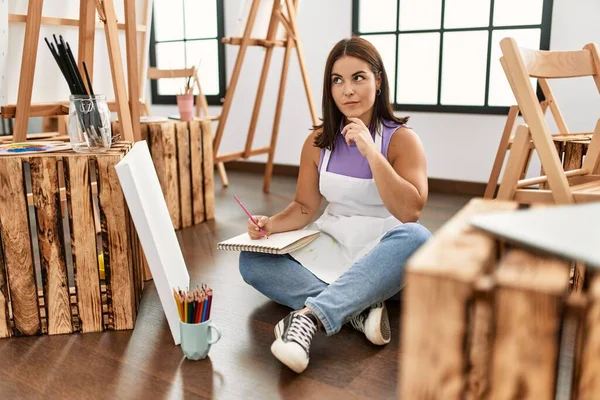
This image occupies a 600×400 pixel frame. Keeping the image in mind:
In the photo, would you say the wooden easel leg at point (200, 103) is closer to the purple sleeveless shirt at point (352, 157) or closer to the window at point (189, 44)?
the window at point (189, 44)

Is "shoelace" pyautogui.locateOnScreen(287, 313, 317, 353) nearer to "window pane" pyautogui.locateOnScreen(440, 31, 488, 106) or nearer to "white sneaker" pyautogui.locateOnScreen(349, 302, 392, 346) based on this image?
"white sneaker" pyautogui.locateOnScreen(349, 302, 392, 346)

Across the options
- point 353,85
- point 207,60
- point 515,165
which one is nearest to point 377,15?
point 207,60

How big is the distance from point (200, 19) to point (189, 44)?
239 mm

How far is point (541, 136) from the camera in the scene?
1451 millimetres

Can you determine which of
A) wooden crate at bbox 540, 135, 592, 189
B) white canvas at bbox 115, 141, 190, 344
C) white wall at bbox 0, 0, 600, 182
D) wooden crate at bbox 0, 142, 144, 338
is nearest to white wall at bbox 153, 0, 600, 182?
white wall at bbox 0, 0, 600, 182

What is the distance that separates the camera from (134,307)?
1.69 m

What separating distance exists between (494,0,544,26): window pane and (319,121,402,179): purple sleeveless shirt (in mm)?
Answer: 2034

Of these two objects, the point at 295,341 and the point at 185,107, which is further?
the point at 185,107

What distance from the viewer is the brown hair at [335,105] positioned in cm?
170

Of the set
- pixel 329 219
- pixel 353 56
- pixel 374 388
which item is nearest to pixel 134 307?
pixel 329 219

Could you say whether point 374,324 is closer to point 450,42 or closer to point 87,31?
point 87,31

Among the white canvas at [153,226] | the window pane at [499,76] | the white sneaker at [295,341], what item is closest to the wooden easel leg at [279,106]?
the window pane at [499,76]

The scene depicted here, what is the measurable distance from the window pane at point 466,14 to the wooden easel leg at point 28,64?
249cm

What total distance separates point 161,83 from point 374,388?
13.5ft
